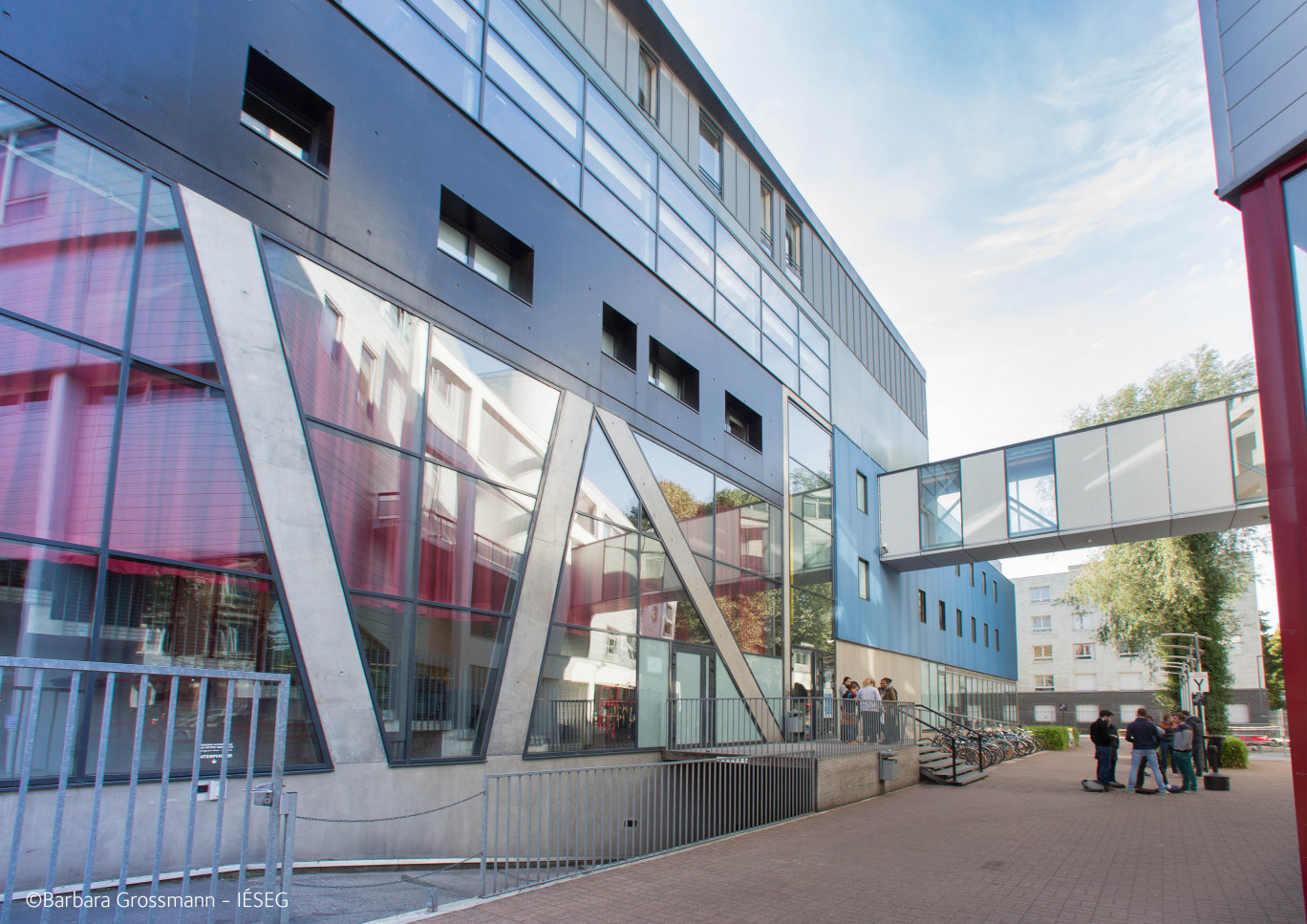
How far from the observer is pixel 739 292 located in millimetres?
21078

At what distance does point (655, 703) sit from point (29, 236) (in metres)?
11.4

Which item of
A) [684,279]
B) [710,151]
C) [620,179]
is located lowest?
[684,279]

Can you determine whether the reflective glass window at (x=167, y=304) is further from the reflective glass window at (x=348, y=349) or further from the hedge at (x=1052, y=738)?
the hedge at (x=1052, y=738)

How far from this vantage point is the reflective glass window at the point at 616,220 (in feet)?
51.6

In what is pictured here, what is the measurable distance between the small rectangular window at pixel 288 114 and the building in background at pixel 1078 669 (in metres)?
52.9

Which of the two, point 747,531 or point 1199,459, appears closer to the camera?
point 1199,459

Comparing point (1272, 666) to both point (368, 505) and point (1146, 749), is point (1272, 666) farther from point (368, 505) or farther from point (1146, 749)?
point (368, 505)

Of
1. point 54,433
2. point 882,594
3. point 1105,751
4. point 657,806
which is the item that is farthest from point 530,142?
point 882,594

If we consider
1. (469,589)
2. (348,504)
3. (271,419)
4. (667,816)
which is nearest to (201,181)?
(271,419)

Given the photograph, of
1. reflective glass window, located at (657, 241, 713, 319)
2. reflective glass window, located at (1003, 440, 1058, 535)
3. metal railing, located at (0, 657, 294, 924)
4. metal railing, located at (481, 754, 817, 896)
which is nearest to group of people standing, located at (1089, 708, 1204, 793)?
reflective glass window, located at (1003, 440, 1058, 535)

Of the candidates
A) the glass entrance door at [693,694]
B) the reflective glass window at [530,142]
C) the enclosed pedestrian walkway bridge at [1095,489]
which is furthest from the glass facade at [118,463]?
the enclosed pedestrian walkway bridge at [1095,489]

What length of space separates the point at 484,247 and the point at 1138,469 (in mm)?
16301

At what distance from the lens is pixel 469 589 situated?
1170cm

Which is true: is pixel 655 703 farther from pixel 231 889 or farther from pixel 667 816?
pixel 231 889
